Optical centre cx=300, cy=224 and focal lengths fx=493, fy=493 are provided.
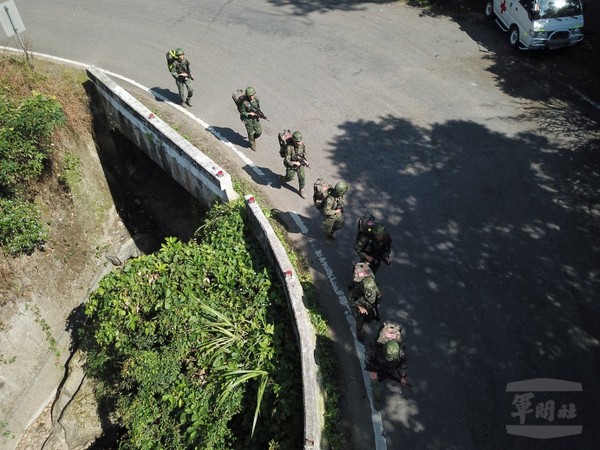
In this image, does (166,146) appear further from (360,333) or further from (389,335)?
(389,335)

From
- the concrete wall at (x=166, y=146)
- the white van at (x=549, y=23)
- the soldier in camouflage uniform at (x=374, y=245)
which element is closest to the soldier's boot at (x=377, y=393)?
the soldier in camouflage uniform at (x=374, y=245)

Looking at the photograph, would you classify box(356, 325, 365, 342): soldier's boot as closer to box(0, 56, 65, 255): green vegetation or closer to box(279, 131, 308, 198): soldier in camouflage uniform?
box(279, 131, 308, 198): soldier in camouflage uniform

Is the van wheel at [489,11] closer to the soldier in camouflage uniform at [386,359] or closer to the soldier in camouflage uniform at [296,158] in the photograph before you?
the soldier in camouflage uniform at [296,158]

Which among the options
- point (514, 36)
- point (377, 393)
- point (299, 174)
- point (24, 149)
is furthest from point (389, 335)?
point (514, 36)

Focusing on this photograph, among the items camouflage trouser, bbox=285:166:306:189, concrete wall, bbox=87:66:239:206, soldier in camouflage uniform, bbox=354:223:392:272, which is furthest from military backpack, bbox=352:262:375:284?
concrete wall, bbox=87:66:239:206

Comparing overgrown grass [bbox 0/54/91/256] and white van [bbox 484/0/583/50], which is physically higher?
white van [bbox 484/0/583/50]

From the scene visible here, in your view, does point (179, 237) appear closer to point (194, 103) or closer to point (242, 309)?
point (194, 103)
